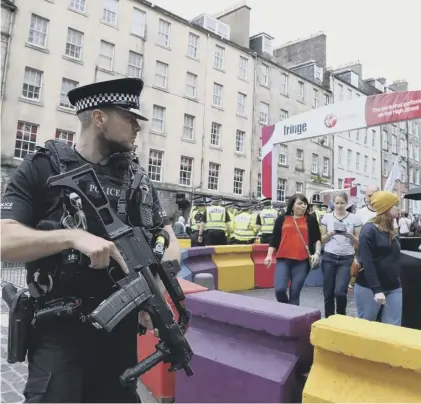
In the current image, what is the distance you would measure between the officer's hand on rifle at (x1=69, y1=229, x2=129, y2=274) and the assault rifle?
15 cm

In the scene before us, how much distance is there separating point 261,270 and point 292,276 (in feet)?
10.5

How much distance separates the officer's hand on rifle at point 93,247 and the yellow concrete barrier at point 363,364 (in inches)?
52.2

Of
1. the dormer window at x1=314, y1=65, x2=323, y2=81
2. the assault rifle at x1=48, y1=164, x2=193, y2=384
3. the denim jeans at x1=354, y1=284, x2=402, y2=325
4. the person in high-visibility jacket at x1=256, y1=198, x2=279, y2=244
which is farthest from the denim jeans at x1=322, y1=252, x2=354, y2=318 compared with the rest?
the dormer window at x1=314, y1=65, x2=323, y2=81

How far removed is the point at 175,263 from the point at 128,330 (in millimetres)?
399

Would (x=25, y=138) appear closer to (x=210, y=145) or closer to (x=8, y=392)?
(x=210, y=145)

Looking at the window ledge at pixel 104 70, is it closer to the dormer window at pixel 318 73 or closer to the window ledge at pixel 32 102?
the window ledge at pixel 32 102

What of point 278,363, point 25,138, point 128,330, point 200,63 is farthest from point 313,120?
point 200,63

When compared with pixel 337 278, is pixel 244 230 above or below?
above

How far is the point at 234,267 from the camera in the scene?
7.86 metres

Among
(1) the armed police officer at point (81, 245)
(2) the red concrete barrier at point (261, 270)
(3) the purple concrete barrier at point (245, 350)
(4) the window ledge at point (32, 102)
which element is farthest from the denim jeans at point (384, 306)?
(4) the window ledge at point (32, 102)

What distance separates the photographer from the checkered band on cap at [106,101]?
1.88 m

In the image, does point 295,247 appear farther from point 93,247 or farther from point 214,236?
point 214,236

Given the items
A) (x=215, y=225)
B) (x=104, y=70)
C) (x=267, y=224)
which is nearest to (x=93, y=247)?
(x=215, y=225)

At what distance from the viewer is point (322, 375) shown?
7.07ft
